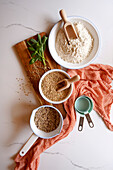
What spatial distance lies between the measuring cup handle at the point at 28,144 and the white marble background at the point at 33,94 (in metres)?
0.09

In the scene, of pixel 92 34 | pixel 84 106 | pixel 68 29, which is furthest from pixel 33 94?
pixel 92 34

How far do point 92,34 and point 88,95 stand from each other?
1.82 feet

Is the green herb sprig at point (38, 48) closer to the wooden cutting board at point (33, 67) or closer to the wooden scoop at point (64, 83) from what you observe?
the wooden cutting board at point (33, 67)

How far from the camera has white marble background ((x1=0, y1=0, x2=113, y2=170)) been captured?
60.0 inches

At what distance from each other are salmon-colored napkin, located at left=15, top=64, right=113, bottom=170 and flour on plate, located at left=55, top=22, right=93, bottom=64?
126mm

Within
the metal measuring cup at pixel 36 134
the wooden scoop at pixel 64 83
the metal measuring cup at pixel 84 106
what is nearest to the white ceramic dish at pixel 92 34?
the wooden scoop at pixel 64 83

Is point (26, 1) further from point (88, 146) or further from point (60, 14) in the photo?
point (88, 146)

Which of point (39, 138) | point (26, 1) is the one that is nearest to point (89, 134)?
point (39, 138)

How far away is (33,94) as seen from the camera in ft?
5.00

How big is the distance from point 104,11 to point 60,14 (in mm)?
455

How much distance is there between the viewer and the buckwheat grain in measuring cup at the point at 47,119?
145 centimetres

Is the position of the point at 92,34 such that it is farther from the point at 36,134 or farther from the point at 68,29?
the point at 36,134

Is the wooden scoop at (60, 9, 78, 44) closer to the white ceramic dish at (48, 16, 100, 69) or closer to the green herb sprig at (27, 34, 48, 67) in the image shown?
the white ceramic dish at (48, 16, 100, 69)

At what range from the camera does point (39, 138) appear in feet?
4.95
